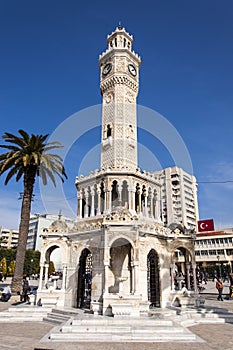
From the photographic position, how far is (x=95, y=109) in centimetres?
2655

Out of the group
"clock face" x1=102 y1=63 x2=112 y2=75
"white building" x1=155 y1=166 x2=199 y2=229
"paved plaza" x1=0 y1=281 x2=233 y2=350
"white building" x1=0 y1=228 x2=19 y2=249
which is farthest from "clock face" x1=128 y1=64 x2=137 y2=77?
"white building" x1=0 y1=228 x2=19 y2=249

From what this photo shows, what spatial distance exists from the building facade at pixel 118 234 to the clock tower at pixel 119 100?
0.09 metres

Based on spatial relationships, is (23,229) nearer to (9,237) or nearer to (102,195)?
(102,195)

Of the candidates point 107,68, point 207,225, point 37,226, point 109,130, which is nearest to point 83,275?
point 109,130

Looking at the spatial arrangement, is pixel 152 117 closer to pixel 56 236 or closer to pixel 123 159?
pixel 123 159

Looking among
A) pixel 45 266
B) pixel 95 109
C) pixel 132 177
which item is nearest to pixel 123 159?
pixel 132 177

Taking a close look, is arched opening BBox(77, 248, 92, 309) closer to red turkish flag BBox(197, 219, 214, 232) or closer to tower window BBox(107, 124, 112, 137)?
tower window BBox(107, 124, 112, 137)

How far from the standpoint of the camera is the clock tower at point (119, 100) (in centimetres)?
2481

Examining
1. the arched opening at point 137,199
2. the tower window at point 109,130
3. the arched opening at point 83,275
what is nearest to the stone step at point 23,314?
the arched opening at point 83,275

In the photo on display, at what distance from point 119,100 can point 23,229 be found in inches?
580

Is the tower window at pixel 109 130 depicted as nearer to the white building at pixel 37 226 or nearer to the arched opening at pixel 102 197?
the arched opening at pixel 102 197

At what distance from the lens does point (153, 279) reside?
1962cm

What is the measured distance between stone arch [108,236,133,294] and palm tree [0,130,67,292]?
365 inches

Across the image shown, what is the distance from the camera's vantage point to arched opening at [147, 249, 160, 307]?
1920cm
